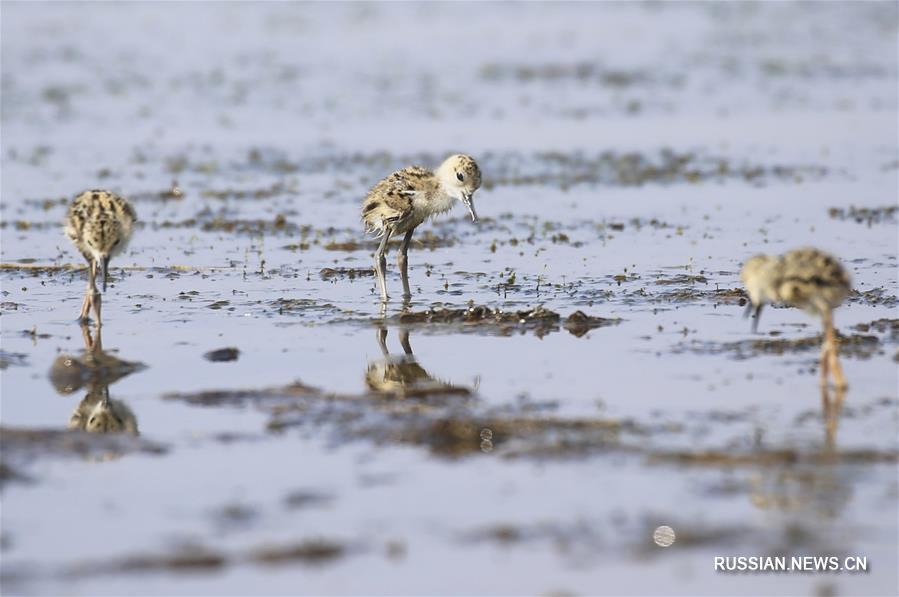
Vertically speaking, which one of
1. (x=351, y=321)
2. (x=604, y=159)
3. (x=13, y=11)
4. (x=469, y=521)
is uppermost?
(x=13, y=11)

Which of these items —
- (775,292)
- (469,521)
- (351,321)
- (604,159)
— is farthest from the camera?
(604,159)

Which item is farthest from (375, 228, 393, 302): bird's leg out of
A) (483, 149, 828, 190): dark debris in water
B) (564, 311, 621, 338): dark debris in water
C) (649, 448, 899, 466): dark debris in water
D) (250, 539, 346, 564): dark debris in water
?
(483, 149, 828, 190): dark debris in water

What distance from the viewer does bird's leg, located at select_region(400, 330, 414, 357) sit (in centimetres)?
1230

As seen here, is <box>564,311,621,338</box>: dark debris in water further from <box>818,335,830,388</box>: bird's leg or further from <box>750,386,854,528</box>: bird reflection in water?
<box>750,386,854,528</box>: bird reflection in water

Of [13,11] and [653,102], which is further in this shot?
[13,11]

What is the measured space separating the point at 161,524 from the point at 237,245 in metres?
9.63

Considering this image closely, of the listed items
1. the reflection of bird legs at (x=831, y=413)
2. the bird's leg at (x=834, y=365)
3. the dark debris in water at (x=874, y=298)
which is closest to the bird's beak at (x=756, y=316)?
the bird's leg at (x=834, y=365)

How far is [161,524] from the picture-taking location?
26.8ft

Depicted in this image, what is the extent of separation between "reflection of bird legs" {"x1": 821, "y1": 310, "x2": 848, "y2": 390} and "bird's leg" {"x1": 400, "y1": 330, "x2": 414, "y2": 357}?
11.1ft

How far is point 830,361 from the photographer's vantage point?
1049cm

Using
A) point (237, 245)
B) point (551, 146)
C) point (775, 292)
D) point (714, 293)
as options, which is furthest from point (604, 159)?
point (775, 292)

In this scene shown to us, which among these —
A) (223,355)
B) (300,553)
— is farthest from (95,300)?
(300,553)

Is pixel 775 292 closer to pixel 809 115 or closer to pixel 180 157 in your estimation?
pixel 180 157

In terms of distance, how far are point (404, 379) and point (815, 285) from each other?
10.3ft
